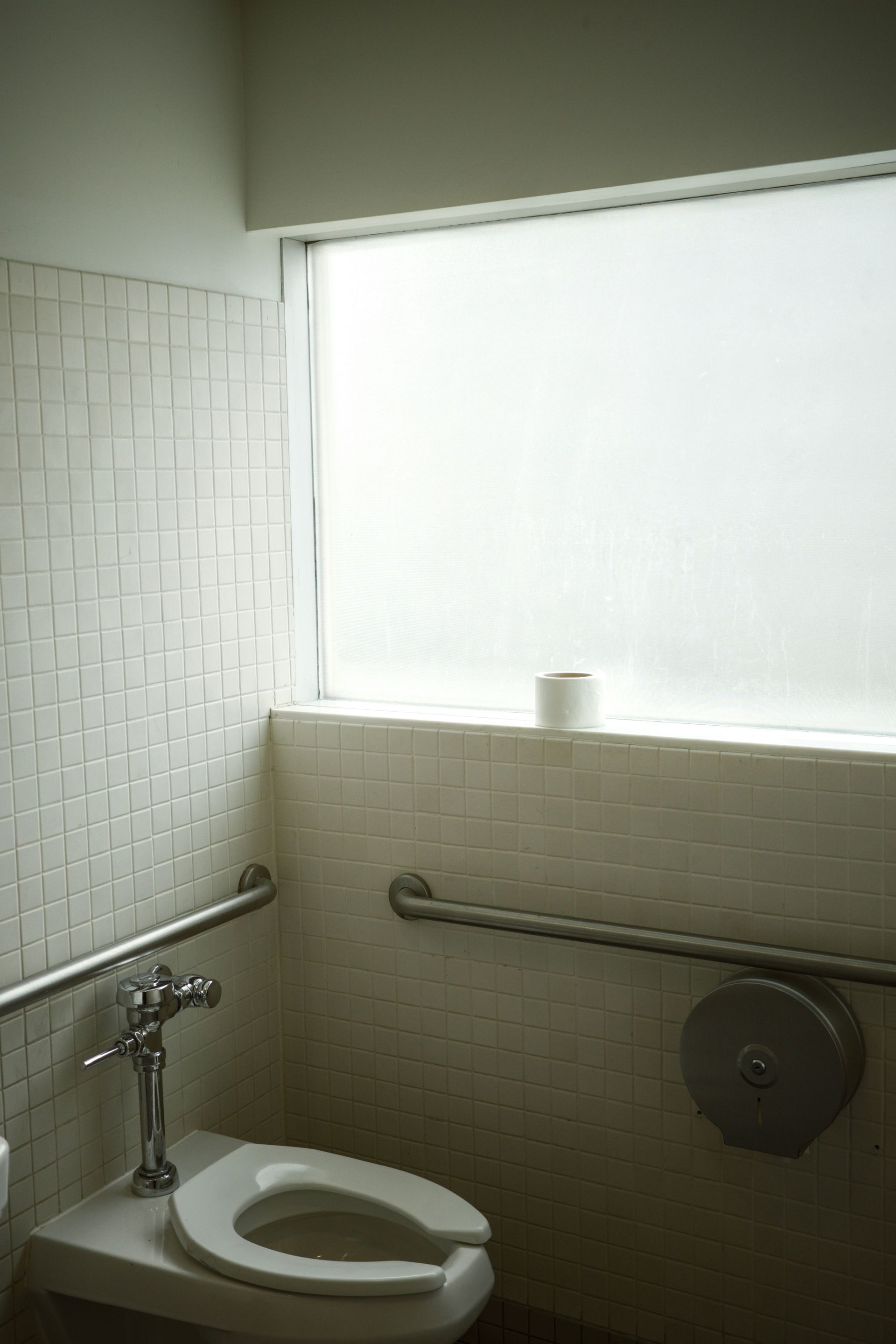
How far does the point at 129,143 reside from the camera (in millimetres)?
1722

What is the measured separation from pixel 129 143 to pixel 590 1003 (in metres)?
1.52

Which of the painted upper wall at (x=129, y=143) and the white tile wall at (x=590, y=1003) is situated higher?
the painted upper wall at (x=129, y=143)

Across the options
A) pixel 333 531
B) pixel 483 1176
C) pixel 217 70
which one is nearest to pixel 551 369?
pixel 333 531

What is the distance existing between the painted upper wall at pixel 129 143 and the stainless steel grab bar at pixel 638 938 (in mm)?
1090

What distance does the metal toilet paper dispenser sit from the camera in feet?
5.12

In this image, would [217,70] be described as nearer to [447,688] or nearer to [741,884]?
[447,688]

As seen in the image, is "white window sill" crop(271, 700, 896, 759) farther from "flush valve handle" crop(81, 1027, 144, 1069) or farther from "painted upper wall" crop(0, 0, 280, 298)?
"painted upper wall" crop(0, 0, 280, 298)

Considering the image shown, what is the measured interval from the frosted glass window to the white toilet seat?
31.1 inches

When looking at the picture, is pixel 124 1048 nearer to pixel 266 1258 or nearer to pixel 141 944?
pixel 141 944

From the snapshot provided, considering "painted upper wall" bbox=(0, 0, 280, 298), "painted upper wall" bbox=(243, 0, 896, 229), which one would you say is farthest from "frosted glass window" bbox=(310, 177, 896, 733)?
"painted upper wall" bbox=(0, 0, 280, 298)

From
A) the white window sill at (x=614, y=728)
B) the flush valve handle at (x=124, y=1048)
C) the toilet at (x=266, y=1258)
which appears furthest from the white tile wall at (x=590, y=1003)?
the flush valve handle at (x=124, y=1048)

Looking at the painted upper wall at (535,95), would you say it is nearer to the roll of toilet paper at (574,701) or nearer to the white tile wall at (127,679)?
the white tile wall at (127,679)

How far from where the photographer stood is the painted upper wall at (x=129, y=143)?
1.56 meters

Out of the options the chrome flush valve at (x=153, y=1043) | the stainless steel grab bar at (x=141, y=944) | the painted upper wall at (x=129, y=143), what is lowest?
the chrome flush valve at (x=153, y=1043)
